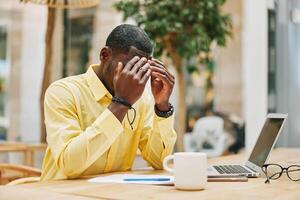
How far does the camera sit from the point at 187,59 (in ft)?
14.1

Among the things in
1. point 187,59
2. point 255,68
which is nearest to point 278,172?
point 255,68

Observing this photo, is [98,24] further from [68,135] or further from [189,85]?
[68,135]

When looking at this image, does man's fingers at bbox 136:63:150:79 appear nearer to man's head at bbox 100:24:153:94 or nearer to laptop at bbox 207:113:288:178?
man's head at bbox 100:24:153:94

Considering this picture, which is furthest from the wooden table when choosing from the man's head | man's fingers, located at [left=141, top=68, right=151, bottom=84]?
the man's head

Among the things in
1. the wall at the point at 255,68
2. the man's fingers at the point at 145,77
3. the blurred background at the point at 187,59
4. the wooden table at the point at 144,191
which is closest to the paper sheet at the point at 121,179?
the wooden table at the point at 144,191

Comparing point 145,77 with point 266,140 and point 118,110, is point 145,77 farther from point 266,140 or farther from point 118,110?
point 266,140

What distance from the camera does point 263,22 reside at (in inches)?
154

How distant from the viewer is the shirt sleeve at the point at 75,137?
1.55 metres

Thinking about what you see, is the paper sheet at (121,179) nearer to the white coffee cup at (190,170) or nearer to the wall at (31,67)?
the white coffee cup at (190,170)

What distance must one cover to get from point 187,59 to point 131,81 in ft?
9.10

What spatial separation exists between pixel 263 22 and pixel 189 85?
3440 millimetres

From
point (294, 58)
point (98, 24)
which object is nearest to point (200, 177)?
point (294, 58)

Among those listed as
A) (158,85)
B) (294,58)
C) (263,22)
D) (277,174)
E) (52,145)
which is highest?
(263,22)

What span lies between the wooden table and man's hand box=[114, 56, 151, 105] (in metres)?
0.31
